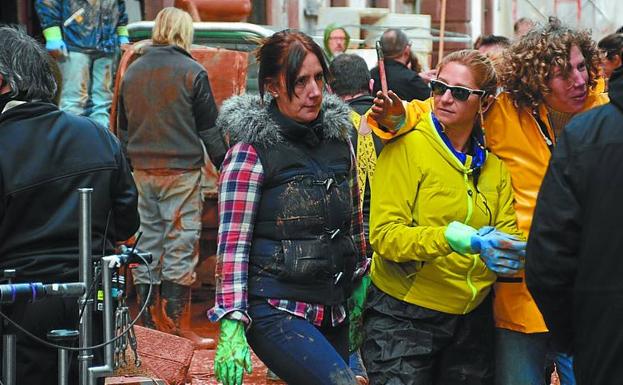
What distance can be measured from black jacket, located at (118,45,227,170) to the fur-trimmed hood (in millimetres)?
3921

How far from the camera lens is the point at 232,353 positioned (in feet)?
16.4

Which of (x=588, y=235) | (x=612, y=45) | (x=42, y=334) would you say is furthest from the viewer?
(x=612, y=45)

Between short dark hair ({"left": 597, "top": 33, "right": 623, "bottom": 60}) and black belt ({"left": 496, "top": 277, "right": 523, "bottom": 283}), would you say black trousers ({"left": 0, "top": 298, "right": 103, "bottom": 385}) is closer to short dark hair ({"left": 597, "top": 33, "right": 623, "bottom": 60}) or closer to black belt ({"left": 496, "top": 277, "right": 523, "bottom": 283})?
black belt ({"left": 496, "top": 277, "right": 523, "bottom": 283})

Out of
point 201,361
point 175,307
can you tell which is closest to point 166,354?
point 201,361

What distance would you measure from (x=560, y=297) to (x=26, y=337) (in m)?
1.90

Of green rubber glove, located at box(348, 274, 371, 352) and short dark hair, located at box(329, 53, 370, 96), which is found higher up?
short dark hair, located at box(329, 53, 370, 96)

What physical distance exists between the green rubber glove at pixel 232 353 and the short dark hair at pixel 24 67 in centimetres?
103

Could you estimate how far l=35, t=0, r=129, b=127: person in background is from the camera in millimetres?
10930

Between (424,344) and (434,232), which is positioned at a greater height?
(434,232)

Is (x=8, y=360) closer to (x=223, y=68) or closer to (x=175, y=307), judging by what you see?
A: (x=175, y=307)

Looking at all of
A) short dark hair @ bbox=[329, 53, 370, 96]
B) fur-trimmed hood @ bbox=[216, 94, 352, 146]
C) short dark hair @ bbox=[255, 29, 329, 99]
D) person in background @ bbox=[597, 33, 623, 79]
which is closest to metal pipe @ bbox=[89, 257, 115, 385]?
fur-trimmed hood @ bbox=[216, 94, 352, 146]

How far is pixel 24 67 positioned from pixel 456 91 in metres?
1.52

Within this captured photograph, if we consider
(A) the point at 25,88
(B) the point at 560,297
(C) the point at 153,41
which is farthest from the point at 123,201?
(C) the point at 153,41

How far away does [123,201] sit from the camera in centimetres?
540
